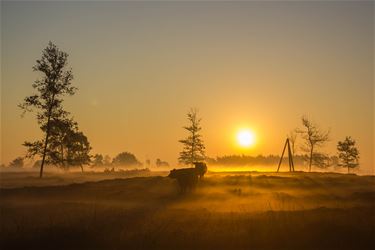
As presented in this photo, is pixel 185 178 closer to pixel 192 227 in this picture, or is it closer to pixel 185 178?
pixel 185 178

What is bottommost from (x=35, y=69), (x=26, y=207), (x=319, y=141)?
(x=26, y=207)

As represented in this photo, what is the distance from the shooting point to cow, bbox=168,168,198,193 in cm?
3170

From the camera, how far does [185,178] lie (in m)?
31.8

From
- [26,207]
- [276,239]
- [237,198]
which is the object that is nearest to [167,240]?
[276,239]

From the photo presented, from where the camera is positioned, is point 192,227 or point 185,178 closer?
point 192,227

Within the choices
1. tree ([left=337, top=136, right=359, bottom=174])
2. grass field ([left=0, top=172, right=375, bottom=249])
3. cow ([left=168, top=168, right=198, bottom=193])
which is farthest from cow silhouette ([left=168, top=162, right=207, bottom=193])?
tree ([left=337, top=136, right=359, bottom=174])

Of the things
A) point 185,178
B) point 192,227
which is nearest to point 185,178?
point 185,178

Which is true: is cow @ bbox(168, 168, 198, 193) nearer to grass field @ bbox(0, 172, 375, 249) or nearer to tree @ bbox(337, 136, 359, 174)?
grass field @ bbox(0, 172, 375, 249)

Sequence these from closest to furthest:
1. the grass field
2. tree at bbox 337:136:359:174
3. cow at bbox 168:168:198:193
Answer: the grass field < cow at bbox 168:168:198:193 < tree at bbox 337:136:359:174

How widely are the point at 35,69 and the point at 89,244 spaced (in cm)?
3620

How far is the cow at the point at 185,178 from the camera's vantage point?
3170 cm

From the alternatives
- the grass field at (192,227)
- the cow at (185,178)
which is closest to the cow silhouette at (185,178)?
the cow at (185,178)

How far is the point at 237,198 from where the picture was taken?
2858 cm

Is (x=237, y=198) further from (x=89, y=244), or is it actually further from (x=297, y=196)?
(x=89, y=244)
